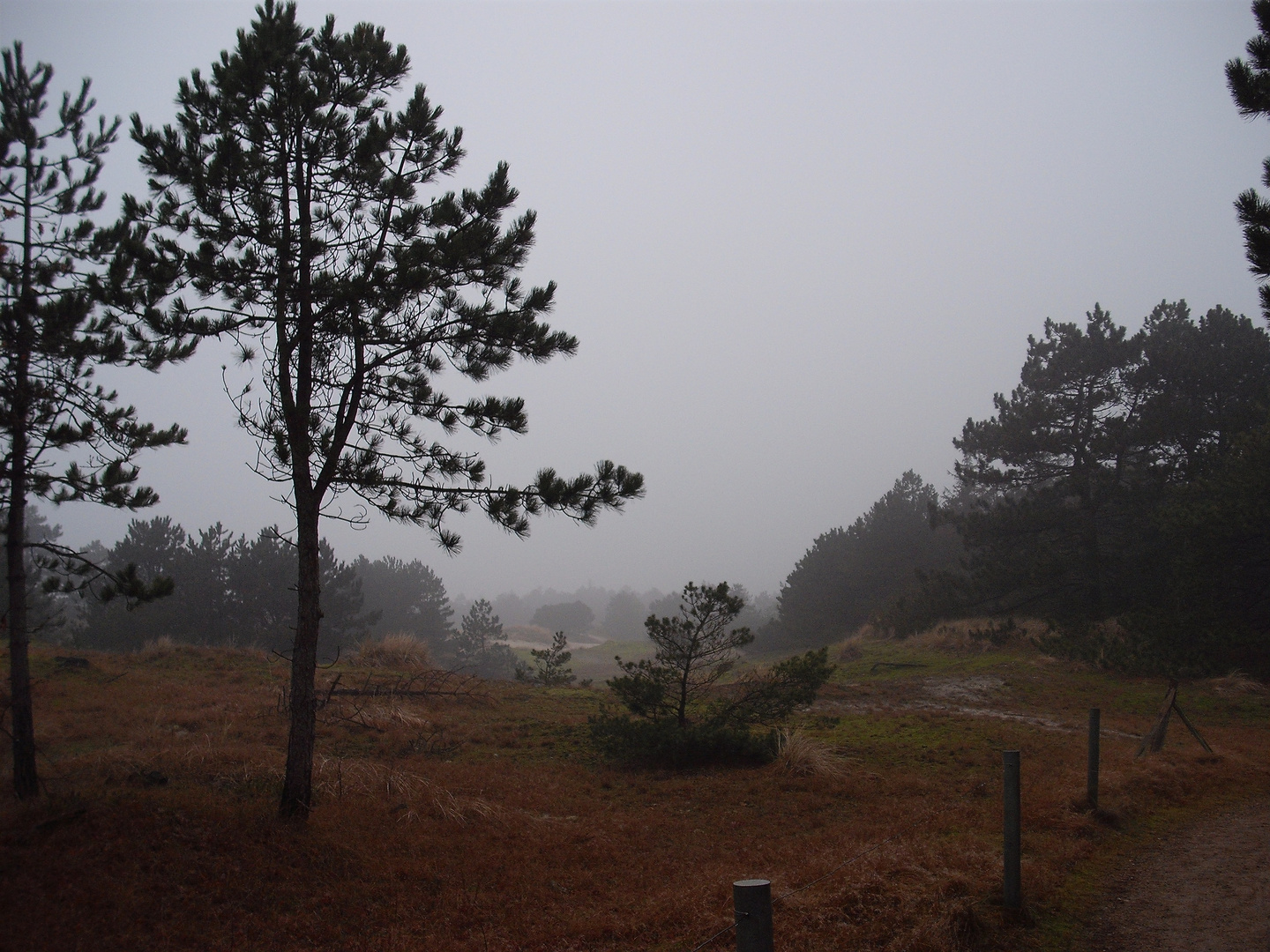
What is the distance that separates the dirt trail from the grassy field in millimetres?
264

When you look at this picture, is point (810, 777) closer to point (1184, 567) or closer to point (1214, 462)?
point (1184, 567)

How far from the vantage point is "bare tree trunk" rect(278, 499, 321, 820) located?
20.4ft

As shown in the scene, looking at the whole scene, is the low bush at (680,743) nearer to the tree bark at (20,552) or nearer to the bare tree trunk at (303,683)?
the bare tree trunk at (303,683)

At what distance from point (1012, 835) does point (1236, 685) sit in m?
14.4

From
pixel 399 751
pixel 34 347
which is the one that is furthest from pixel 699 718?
pixel 34 347

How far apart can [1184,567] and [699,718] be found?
13643 mm

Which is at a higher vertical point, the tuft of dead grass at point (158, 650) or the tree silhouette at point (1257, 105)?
the tree silhouette at point (1257, 105)

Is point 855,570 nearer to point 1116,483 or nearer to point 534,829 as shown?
point 1116,483

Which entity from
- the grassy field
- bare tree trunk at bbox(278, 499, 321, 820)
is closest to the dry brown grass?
the grassy field

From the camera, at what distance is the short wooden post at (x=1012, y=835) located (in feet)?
15.0

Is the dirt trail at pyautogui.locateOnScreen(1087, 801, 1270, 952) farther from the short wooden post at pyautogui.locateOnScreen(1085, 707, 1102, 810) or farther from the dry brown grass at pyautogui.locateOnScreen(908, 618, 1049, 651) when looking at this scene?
the dry brown grass at pyautogui.locateOnScreen(908, 618, 1049, 651)

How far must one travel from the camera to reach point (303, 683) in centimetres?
638

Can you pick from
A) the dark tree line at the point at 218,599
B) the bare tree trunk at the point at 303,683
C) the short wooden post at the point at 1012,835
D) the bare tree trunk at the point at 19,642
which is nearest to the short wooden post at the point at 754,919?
the short wooden post at the point at 1012,835

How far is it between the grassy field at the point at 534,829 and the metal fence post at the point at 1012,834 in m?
0.15
